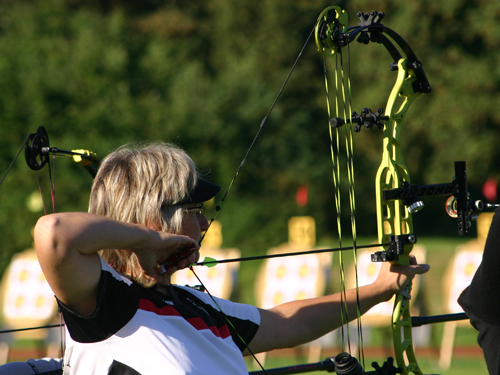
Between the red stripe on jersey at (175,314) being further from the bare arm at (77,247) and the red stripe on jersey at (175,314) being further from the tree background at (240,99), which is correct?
the tree background at (240,99)

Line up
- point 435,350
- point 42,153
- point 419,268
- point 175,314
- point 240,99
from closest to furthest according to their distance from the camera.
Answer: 1. point 175,314
2. point 419,268
3. point 42,153
4. point 435,350
5. point 240,99

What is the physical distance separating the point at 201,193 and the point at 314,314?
576mm

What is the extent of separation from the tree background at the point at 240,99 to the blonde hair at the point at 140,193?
909 centimetres

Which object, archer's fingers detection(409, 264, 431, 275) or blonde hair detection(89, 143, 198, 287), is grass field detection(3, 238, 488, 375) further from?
blonde hair detection(89, 143, 198, 287)

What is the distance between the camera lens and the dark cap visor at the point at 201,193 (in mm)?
1393

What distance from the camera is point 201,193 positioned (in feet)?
4.63

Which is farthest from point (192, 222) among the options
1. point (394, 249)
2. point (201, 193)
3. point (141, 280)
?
point (394, 249)

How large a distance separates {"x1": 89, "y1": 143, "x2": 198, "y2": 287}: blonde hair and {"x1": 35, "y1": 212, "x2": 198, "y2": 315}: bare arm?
11 cm

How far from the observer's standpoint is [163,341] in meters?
1.25

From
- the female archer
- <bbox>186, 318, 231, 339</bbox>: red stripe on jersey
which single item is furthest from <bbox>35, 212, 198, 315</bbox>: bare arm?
<bbox>186, 318, 231, 339</bbox>: red stripe on jersey

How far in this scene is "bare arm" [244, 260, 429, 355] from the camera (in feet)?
5.47

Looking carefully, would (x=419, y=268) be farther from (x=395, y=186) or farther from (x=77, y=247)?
(x=77, y=247)

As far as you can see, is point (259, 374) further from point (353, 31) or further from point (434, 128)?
point (434, 128)

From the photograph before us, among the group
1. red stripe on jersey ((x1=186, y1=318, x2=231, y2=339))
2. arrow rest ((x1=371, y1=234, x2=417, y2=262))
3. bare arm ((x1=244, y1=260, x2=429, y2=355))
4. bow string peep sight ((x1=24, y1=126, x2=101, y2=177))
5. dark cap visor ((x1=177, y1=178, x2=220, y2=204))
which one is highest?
bow string peep sight ((x1=24, y1=126, x2=101, y2=177))
